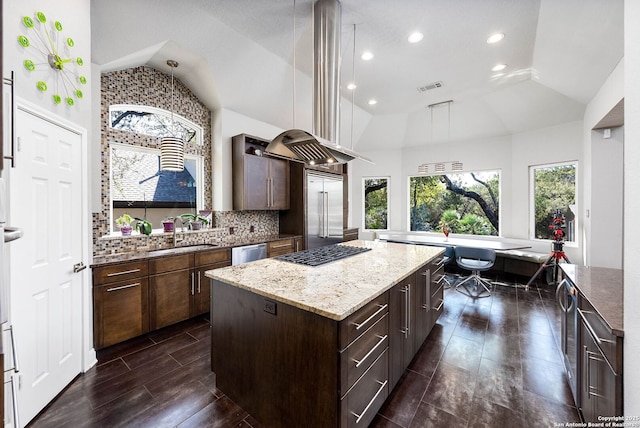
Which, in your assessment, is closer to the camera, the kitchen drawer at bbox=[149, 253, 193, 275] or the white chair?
the kitchen drawer at bbox=[149, 253, 193, 275]

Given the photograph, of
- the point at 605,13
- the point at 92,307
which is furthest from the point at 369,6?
the point at 92,307

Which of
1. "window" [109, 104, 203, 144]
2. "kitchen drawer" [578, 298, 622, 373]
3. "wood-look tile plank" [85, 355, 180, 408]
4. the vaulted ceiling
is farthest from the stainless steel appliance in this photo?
"window" [109, 104, 203, 144]

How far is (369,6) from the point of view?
267 cm

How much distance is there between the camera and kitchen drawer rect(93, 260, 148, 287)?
2413 mm

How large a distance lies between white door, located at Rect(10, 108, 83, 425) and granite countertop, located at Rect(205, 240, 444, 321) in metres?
1.12

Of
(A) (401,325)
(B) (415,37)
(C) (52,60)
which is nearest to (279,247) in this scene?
(A) (401,325)

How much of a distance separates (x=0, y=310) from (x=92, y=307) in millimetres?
2277

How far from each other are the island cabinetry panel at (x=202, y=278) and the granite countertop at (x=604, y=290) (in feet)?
11.2

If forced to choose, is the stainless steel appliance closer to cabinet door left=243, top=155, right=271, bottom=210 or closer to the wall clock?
cabinet door left=243, top=155, right=271, bottom=210

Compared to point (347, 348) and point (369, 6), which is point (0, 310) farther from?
point (369, 6)

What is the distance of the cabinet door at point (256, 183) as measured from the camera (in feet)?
13.5

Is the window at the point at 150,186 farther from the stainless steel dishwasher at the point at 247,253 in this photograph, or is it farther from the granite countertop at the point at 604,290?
the granite countertop at the point at 604,290

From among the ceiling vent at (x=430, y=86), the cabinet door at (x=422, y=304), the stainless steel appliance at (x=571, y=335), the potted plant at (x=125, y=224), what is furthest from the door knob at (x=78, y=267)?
the ceiling vent at (x=430, y=86)

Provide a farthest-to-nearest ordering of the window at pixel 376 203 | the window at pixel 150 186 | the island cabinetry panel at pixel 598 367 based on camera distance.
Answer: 1. the window at pixel 376 203
2. the window at pixel 150 186
3. the island cabinetry panel at pixel 598 367
